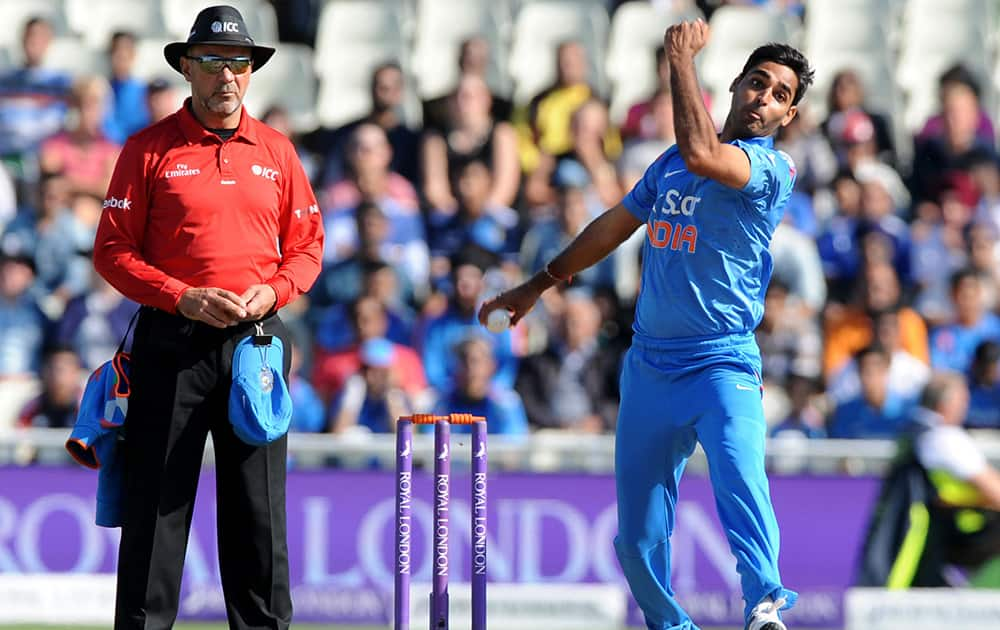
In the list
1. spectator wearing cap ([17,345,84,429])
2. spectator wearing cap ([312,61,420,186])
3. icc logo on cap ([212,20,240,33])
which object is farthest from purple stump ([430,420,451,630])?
spectator wearing cap ([312,61,420,186])

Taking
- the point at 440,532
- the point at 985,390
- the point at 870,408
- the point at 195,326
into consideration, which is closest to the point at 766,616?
the point at 440,532

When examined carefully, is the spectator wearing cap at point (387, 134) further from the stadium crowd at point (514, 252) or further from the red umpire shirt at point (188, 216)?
the red umpire shirt at point (188, 216)

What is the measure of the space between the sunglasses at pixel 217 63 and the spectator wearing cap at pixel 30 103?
6.70 meters

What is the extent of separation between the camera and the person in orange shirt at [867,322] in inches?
443

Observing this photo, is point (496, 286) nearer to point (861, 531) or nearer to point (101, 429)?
point (861, 531)

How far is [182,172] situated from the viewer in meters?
6.08

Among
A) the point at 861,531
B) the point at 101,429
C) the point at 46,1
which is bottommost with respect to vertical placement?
the point at 861,531

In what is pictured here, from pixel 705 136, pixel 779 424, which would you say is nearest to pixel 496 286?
pixel 779 424

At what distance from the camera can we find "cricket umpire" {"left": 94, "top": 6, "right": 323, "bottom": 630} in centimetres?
606

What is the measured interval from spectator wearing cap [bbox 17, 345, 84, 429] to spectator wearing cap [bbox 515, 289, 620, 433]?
258cm

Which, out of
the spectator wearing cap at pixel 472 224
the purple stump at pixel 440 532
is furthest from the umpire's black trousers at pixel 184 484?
the spectator wearing cap at pixel 472 224

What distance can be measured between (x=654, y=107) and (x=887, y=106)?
2601 millimetres

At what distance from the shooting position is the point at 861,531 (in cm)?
982

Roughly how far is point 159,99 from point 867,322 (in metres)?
4.93
